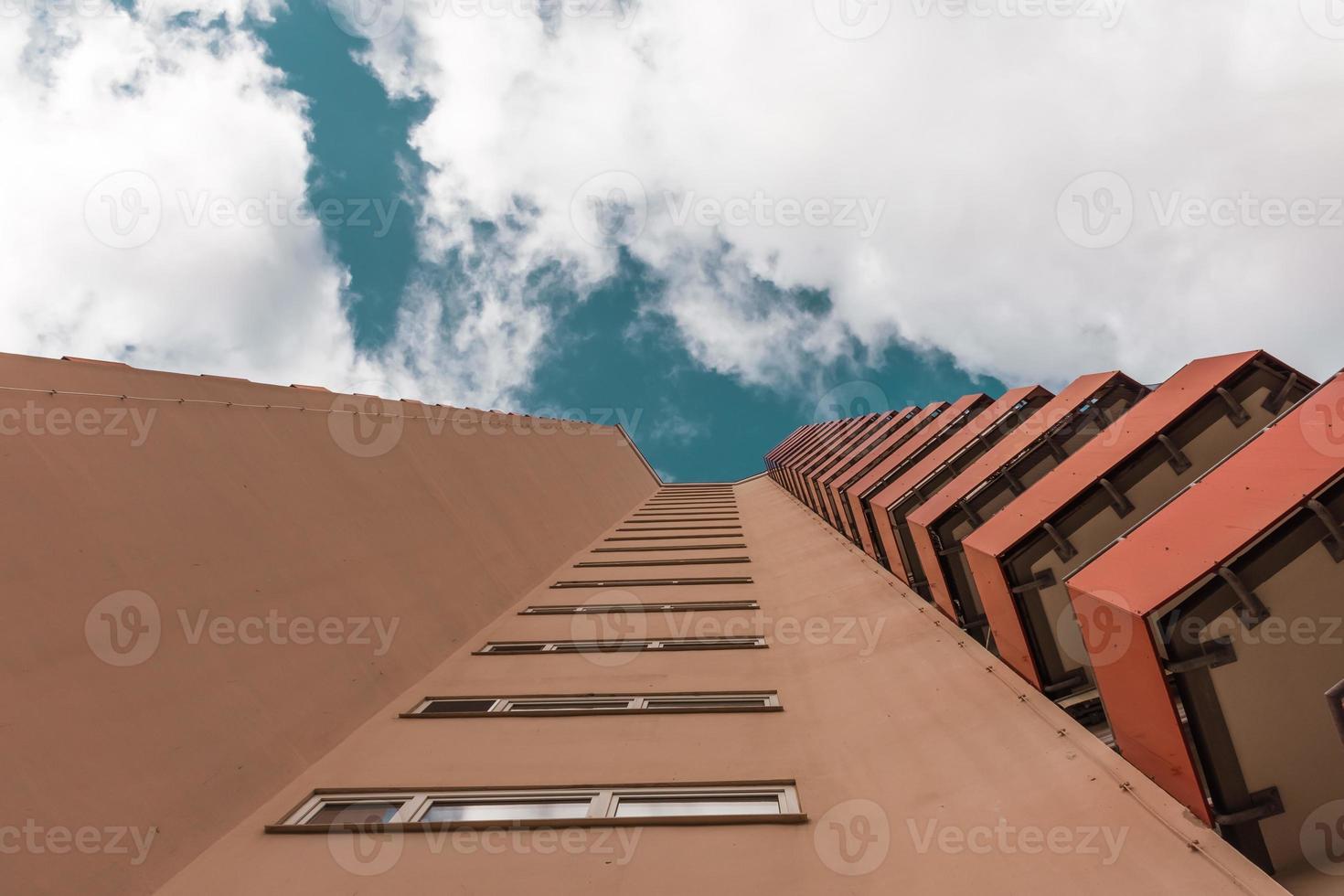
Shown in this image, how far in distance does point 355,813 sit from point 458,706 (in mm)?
2118

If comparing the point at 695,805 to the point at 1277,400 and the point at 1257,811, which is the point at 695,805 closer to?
the point at 1257,811

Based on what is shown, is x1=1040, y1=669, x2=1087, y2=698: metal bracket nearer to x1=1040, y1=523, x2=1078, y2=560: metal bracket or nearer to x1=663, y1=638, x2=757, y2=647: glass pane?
x1=1040, y1=523, x2=1078, y2=560: metal bracket

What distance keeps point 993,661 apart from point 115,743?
759 cm

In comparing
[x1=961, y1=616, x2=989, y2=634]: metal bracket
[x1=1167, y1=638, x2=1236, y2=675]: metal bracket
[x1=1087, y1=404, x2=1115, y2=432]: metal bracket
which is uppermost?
[x1=1087, y1=404, x2=1115, y2=432]: metal bracket

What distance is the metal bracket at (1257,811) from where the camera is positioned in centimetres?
392

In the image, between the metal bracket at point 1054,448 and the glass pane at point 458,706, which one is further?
the metal bracket at point 1054,448

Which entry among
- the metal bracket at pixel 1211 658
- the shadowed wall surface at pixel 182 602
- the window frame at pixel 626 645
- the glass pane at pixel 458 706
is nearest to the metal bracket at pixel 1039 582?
the metal bracket at pixel 1211 658

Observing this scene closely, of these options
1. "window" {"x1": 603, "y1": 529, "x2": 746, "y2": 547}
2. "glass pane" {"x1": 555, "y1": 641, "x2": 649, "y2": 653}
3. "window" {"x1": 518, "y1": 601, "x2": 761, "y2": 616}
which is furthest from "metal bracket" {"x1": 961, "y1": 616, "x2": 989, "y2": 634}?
"window" {"x1": 603, "y1": 529, "x2": 746, "y2": 547}

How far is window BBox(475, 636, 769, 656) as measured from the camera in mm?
9508

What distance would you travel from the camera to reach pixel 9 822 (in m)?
A: 3.79

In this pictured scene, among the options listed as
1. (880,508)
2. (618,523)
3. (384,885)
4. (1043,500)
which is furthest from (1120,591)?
(618,523)

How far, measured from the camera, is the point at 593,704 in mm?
7723

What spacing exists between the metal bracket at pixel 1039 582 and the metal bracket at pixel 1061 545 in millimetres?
206

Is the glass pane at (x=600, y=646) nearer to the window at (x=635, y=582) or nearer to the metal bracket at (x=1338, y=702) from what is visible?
the window at (x=635, y=582)
